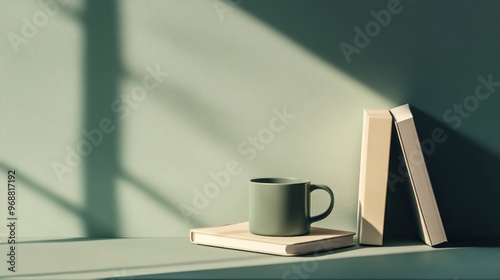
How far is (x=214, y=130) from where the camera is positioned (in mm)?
1548

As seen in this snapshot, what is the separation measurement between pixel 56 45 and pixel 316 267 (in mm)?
757

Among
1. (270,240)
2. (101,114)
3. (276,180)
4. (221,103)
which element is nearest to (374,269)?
(270,240)

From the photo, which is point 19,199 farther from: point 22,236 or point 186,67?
point 186,67

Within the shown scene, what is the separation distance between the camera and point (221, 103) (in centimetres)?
154

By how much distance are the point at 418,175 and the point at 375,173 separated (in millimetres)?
85

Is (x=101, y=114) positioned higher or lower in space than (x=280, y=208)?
higher

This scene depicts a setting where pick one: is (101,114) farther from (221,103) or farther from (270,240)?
(270,240)

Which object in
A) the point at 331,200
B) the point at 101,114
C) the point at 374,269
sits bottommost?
the point at 374,269

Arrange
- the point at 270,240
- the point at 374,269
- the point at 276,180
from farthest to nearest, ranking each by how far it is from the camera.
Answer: the point at 276,180 → the point at 270,240 → the point at 374,269

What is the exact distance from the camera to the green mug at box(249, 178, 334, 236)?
53.7 inches

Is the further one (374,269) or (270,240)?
(270,240)

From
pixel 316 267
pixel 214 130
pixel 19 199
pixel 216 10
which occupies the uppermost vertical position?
pixel 216 10

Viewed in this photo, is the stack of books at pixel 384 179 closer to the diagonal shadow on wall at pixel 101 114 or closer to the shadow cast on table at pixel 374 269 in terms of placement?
the shadow cast on table at pixel 374 269

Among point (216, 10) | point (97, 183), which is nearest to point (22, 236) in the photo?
point (97, 183)
